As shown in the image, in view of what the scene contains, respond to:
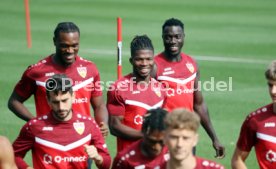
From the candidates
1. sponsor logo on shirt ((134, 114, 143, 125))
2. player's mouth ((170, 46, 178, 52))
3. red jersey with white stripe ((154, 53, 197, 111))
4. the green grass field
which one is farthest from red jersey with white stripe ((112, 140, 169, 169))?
the green grass field

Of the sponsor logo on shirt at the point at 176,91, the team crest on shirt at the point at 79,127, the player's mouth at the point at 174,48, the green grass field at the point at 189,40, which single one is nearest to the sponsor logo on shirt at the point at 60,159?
the team crest on shirt at the point at 79,127

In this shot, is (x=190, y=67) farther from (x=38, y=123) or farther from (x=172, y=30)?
(x=38, y=123)

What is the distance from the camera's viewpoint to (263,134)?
820cm

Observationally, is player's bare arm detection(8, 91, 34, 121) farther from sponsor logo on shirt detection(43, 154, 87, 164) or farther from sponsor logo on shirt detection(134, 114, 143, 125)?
sponsor logo on shirt detection(43, 154, 87, 164)

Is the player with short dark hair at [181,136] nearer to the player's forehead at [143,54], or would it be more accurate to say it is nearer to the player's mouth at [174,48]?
the player's forehead at [143,54]

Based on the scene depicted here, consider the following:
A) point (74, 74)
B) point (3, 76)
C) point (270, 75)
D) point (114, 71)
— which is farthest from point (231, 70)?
point (270, 75)

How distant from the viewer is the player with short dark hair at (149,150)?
7.31 metres

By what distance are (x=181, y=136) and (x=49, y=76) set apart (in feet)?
10.9

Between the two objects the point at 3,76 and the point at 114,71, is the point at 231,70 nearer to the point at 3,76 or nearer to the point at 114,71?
the point at 114,71

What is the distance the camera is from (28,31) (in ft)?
73.1

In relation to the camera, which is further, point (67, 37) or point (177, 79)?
point (177, 79)

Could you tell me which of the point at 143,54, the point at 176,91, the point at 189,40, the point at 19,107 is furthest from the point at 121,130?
the point at 189,40

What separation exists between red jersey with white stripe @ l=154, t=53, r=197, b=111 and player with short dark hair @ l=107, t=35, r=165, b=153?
30.1 inches

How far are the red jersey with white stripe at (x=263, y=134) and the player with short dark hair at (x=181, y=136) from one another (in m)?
1.53
